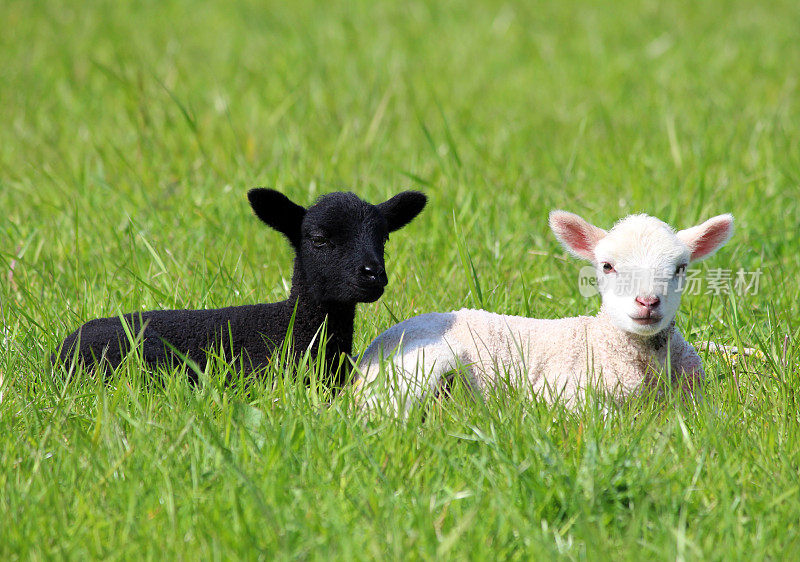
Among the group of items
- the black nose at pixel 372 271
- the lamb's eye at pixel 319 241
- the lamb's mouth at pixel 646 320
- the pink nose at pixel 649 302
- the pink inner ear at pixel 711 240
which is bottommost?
the lamb's mouth at pixel 646 320

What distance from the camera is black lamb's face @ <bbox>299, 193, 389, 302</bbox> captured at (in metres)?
3.52

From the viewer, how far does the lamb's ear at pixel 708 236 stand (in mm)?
3768

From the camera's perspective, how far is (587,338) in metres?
3.83

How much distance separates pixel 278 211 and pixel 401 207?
0.51 meters

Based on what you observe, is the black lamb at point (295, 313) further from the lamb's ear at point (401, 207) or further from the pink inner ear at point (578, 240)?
the pink inner ear at point (578, 240)

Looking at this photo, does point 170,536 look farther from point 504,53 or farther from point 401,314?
point 504,53

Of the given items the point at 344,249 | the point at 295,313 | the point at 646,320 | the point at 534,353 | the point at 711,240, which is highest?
the point at 344,249

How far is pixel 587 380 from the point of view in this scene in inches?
143

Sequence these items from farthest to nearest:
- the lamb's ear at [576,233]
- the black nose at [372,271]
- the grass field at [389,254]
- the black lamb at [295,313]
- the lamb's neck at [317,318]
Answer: the lamb's ear at [576,233]
the lamb's neck at [317,318]
the black lamb at [295,313]
the black nose at [372,271]
the grass field at [389,254]

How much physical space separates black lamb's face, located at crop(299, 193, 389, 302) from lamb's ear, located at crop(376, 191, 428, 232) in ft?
0.34

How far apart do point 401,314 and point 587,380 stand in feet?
3.69

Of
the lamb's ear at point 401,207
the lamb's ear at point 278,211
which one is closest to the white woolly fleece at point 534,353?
the lamb's ear at point 401,207

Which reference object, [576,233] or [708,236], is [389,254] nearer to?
[576,233]

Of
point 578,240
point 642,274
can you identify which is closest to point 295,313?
point 578,240
